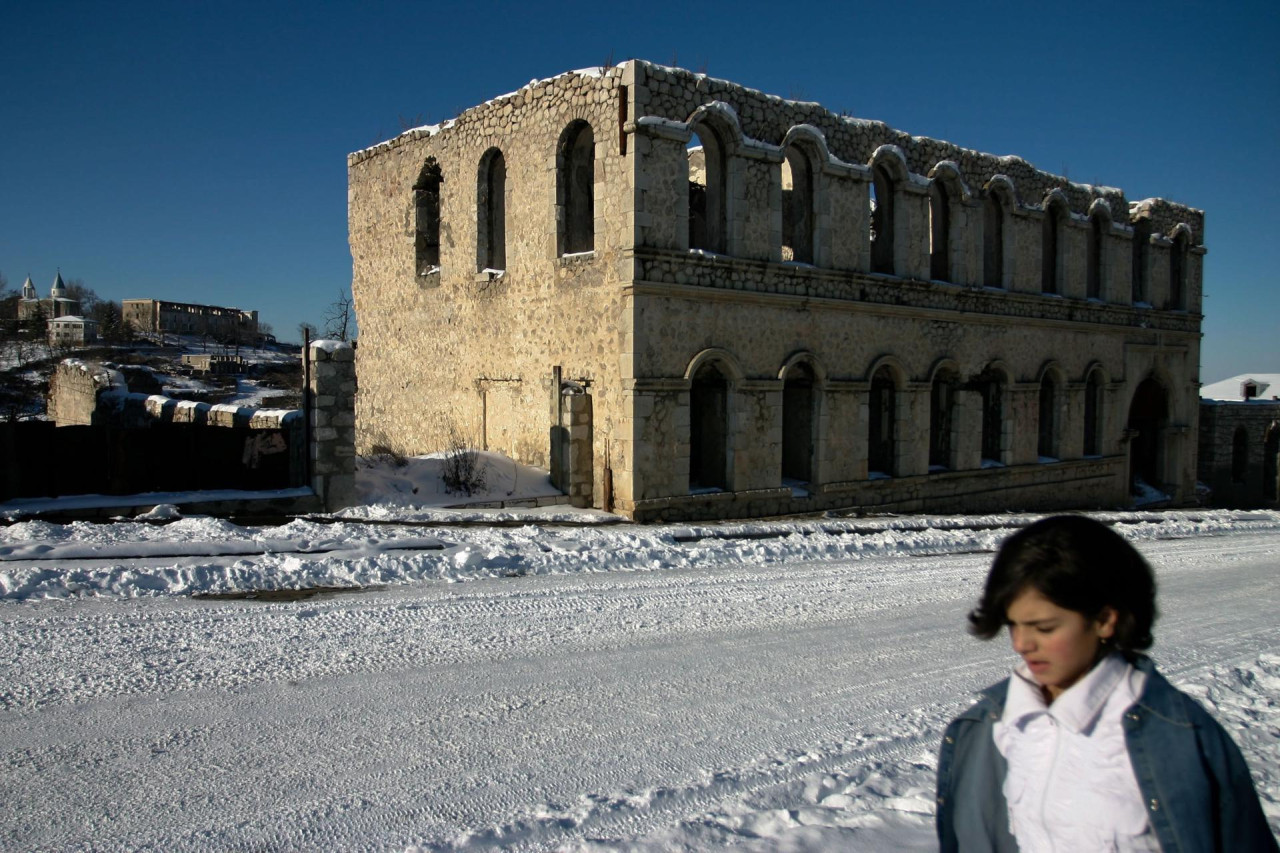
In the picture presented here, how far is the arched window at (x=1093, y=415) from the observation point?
23797 mm

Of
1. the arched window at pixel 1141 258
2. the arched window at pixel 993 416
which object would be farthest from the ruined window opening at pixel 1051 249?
the arched window at pixel 1141 258

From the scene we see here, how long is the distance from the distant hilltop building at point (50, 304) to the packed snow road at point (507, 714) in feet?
232

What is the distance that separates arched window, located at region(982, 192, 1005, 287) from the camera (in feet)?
69.1

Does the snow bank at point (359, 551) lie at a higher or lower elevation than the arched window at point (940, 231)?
lower

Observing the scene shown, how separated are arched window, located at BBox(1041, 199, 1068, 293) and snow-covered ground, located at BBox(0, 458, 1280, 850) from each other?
46.4ft

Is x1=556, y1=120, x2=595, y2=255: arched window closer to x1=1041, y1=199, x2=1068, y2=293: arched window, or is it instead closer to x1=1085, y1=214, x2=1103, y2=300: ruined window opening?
x1=1041, y1=199, x2=1068, y2=293: arched window

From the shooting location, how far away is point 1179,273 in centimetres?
2678

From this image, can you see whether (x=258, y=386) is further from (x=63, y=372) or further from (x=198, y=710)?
(x=198, y=710)

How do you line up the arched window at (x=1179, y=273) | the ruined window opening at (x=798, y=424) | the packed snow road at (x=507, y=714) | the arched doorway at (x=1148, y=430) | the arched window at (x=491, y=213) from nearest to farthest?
the packed snow road at (x=507, y=714) < the ruined window opening at (x=798, y=424) < the arched window at (x=491, y=213) < the arched doorway at (x=1148, y=430) < the arched window at (x=1179, y=273)

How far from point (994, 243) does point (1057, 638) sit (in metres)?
21.1

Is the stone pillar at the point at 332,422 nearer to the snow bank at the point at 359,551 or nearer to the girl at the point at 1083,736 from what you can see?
the snow bank at the point at 359,551

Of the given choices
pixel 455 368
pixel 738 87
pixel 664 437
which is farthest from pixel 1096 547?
pixel 455 368

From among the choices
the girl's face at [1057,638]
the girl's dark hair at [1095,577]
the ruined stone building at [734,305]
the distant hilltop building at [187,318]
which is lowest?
the girl's face at [1057,638]

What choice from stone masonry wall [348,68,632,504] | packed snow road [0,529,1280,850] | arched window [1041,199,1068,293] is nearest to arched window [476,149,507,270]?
stone masonry wall [348,68,632,504]
